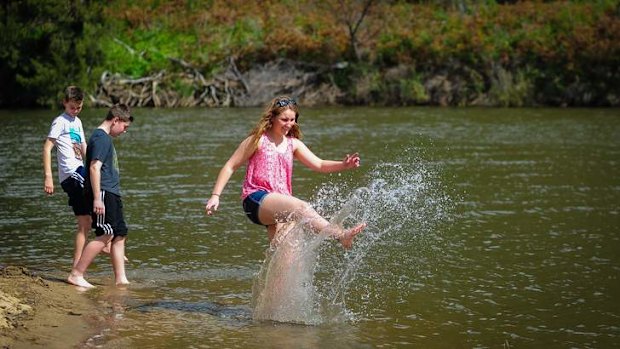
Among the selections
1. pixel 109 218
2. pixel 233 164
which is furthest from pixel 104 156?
pixel 233 164

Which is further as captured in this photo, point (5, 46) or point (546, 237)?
point (5, 46)

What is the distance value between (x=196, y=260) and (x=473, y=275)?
2.92m

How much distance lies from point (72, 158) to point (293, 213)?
2.64 m

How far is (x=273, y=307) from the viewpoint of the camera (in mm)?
7594

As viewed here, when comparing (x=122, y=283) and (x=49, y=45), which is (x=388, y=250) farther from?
(x=49, y=45)

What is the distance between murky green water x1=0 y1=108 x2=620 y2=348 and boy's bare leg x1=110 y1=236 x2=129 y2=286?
0.45 feet

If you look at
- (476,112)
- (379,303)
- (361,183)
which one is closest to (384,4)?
(476,112)

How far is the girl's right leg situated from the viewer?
295 inches

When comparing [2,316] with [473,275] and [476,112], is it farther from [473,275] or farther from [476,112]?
[476,112]

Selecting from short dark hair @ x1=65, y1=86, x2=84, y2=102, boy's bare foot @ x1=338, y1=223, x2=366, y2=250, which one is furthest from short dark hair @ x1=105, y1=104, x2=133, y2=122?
boy's bare foot @ x1=338, y1=223, x2=366, y2=250

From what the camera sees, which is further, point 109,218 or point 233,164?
point 109,218

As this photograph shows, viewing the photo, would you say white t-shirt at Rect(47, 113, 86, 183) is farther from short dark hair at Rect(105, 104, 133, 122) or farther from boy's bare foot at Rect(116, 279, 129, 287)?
boy's bare foot at Rect(116, 279, 129, 287)

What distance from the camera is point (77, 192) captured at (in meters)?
8.75

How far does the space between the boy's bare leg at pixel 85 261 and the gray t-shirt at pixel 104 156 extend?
0.48m
